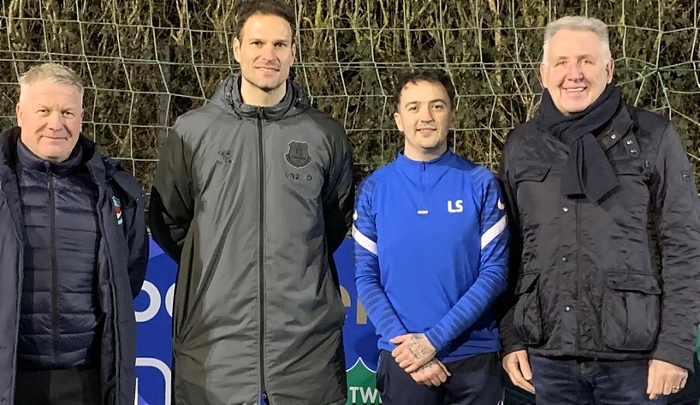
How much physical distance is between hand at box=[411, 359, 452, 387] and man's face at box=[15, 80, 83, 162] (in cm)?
136

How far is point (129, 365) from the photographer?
291cm

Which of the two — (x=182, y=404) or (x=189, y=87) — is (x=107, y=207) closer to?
(x=182, y=404)

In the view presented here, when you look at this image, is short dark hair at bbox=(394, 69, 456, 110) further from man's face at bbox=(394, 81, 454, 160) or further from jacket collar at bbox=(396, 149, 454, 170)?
jacket collar at bbox=(396, 149, 454, 170)

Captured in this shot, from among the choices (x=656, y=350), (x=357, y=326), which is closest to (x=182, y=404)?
(x=357, y=326)

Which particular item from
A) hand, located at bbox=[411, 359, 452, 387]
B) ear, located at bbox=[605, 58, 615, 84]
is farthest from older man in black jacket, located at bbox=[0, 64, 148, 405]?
ear, located at bbox=[605, 58, 615, 84]

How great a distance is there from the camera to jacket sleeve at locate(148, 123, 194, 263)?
3082 mm

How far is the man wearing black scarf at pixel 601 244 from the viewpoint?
9.13 feet

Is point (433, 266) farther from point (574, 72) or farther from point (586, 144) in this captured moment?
point (574, 72)

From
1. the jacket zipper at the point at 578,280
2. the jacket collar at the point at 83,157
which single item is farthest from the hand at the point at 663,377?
the jacket collar at the point at 83,157

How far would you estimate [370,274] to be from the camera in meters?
3.08

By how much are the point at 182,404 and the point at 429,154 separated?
3.98 feet

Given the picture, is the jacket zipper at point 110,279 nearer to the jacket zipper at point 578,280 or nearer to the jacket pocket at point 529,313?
the jacket pocket at point 529,313

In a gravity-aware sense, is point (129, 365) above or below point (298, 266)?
below

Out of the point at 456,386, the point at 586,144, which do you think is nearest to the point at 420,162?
the point at 586,144
